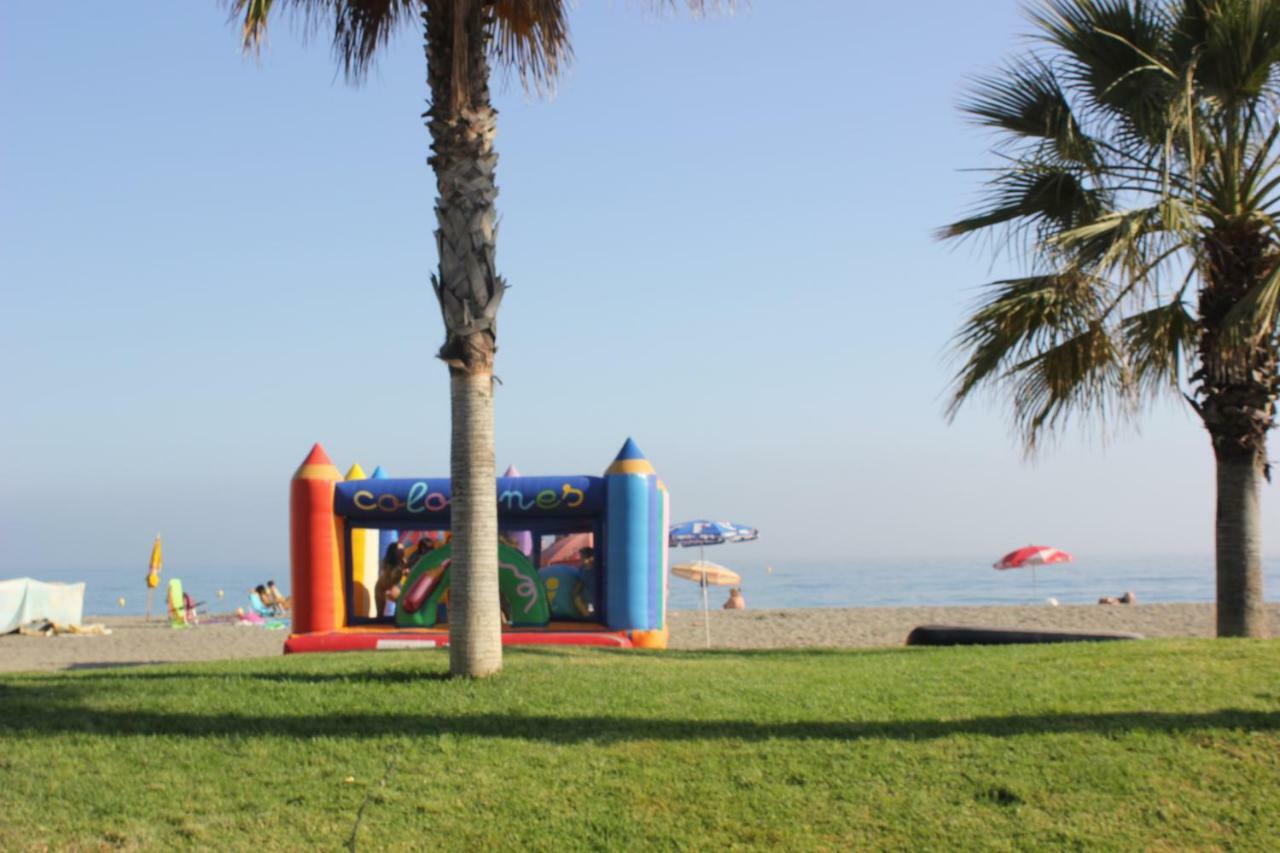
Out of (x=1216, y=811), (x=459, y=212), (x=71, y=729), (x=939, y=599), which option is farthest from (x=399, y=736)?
(x=939, y=599)

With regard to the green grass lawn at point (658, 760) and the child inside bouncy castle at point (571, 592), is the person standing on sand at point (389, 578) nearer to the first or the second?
the child inside bouncy castle at point (571, 592)

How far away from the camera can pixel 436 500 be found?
1628 centimetres

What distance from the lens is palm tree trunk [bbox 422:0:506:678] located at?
8.48 metres

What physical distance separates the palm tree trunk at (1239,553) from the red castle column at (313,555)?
1086 cm

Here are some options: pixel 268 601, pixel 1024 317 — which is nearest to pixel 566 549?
pixel 1024 317

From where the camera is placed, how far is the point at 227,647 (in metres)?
21.9

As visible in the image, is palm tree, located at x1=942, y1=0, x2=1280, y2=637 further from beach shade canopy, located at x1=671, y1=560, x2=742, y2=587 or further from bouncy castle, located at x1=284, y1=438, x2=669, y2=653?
beach shade canopy, located at x1=671, y1=560, x2=742, y2=587

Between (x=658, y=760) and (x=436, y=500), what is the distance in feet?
33.3

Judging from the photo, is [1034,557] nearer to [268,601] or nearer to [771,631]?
[771,631]

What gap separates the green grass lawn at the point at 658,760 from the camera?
5.73 metres

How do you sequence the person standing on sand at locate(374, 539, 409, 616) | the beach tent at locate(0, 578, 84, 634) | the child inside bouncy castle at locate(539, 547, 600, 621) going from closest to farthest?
the child inside bouncy castle at locate(539, 547, 600, 621)
the person standing on sand at locate(374, 539, 409, 616)
the beach tent at locate(0, 578, 84, 634)

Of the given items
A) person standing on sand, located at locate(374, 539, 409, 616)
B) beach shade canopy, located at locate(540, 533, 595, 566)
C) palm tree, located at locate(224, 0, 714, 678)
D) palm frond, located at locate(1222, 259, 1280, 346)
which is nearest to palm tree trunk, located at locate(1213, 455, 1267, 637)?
palm frond, located at locate(1222, 259, 1280, 346)

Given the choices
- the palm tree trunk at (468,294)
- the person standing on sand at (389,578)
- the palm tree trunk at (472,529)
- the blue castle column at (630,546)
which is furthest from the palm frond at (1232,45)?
the person standing on sand at (389,578)

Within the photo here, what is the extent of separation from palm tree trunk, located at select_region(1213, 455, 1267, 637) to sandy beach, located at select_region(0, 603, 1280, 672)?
7.47 meters
